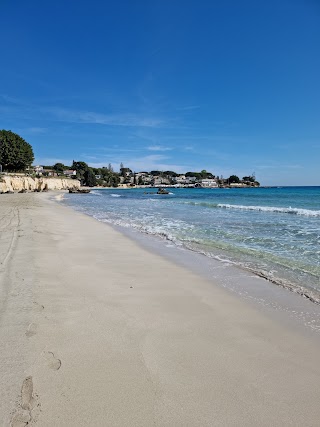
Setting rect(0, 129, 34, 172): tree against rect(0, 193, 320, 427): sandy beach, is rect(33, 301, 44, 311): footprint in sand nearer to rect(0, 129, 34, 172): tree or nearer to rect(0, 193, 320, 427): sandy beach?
rect(0, 193, 320, 427): sandy beach

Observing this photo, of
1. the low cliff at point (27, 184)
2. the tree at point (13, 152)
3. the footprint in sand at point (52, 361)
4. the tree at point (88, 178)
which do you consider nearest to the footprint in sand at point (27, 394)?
the footprint in sand at point (52, 361)

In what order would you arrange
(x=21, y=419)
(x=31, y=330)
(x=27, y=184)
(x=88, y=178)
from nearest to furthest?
(x=21, y=419), (x=31, y=330), (x=27, y=184), (x=88, y=178)

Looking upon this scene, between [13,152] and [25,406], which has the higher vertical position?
[13,152]

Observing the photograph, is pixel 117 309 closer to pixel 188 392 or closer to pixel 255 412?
pixel 188 392

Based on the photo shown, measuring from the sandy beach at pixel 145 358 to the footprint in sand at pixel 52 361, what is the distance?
0.02 meters

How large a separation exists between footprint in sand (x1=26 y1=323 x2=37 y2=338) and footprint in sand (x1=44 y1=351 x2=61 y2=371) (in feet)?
1.65

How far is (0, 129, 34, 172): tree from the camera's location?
77.9 m

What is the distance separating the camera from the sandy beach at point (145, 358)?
223 cm

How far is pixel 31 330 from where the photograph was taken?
3.41 meters

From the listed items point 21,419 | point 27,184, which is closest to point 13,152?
point 27,184

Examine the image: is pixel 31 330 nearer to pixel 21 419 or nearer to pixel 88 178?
pixel 21 419

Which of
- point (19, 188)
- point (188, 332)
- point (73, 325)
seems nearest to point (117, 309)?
point (73, 325)

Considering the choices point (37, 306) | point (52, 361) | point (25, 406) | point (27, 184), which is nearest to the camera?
point (25, 406)

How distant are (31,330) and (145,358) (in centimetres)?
150
